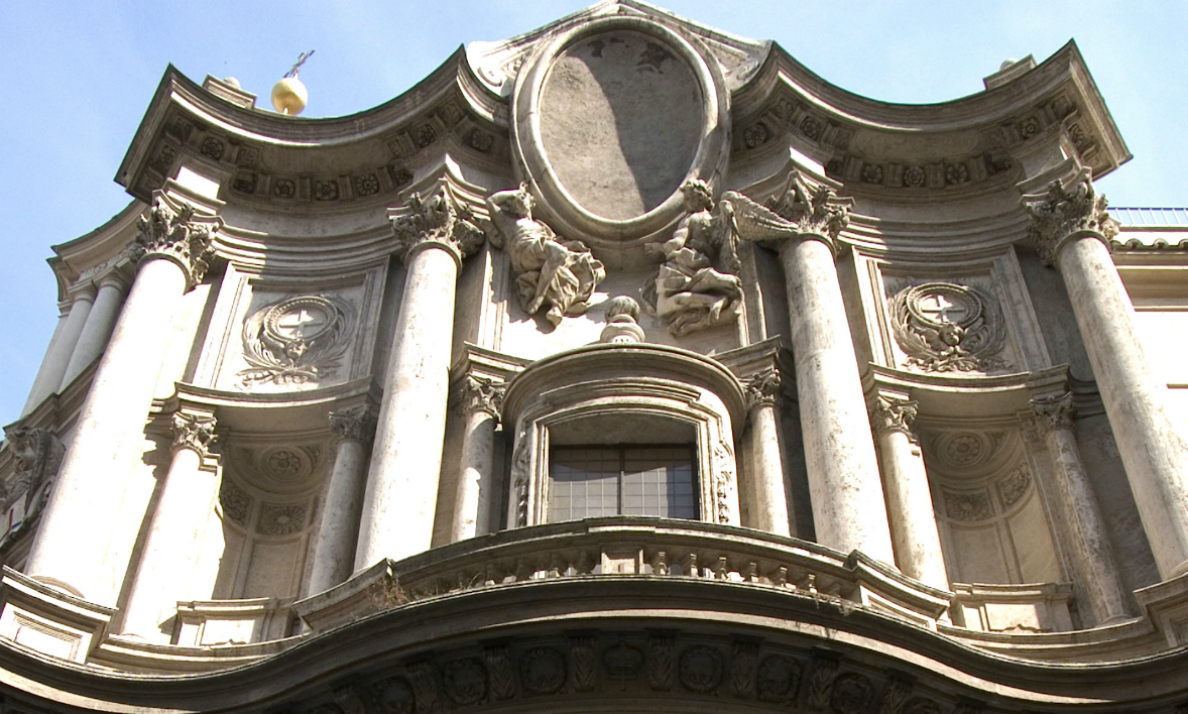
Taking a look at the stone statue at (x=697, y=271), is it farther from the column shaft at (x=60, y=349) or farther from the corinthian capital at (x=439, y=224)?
the column shaft at (x=60, y=349)

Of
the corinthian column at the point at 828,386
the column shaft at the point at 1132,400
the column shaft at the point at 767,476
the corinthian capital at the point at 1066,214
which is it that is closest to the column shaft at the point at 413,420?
the column shaft at the point at 767,476

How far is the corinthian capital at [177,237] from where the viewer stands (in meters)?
19.4

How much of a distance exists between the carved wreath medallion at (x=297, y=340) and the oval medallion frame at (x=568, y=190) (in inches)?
139

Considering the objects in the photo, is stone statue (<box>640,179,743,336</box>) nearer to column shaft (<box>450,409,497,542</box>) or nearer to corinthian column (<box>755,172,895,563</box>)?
corinthian column (<box>755,172,895,563</box>)

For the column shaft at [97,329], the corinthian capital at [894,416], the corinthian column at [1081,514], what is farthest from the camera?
the column shaft at [97,329]

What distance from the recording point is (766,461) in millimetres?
16500

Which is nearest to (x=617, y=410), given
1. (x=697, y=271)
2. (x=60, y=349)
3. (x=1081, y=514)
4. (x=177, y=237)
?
(x=697, y=271)

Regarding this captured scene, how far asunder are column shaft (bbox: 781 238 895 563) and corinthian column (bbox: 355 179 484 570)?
467 centimetres

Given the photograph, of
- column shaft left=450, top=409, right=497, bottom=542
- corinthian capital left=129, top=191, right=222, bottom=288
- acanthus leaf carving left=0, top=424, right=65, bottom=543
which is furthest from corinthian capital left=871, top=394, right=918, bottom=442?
acanthus leaf carving left=0, top=424, right=65, bottom=543

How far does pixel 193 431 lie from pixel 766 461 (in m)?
7.78

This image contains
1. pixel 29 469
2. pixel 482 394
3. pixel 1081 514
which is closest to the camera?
pixel 1081 514

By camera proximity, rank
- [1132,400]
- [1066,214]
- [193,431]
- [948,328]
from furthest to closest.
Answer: [948,328], [1066,214], [193,431], [1132,400]

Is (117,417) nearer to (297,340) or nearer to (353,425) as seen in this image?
(353,425)

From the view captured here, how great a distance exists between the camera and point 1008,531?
58.3ft
